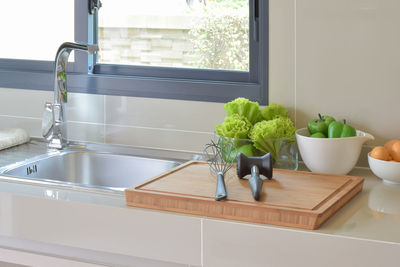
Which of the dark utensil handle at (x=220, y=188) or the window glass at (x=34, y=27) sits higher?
the window glass at (x=34, y=27)

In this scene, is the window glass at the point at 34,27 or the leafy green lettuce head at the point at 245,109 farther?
the window glass at the point at 34,27

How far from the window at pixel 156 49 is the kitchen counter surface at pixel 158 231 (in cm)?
62


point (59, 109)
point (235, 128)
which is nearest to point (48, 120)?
point (59, 109)

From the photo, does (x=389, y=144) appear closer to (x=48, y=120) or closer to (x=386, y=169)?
(x=386, y=169)

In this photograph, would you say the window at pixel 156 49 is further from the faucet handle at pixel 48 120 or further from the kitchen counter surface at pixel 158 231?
the kitchen counter surface at pixel 158 231

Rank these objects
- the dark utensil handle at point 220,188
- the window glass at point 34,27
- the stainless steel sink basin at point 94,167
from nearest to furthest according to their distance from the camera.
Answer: the dark utensil handle at point 220,188, the stainless steel sink basin at point 94,167, the window glass at point 34,27

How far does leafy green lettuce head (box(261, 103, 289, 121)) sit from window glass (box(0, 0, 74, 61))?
2.81ft

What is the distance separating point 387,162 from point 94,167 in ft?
3.23

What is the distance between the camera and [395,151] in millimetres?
1770

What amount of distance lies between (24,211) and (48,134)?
0.66 metres

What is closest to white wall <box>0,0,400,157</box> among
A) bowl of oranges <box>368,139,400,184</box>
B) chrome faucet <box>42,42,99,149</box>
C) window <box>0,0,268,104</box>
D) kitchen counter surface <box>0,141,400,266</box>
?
window <box>0,0,268,104</box>

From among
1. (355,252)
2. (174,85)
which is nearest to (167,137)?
(174,85)

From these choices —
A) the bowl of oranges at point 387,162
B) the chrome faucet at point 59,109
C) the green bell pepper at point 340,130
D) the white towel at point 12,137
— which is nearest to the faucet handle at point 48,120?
the chrome faucet at point 59,109

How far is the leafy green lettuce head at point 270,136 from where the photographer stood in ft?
6.07
